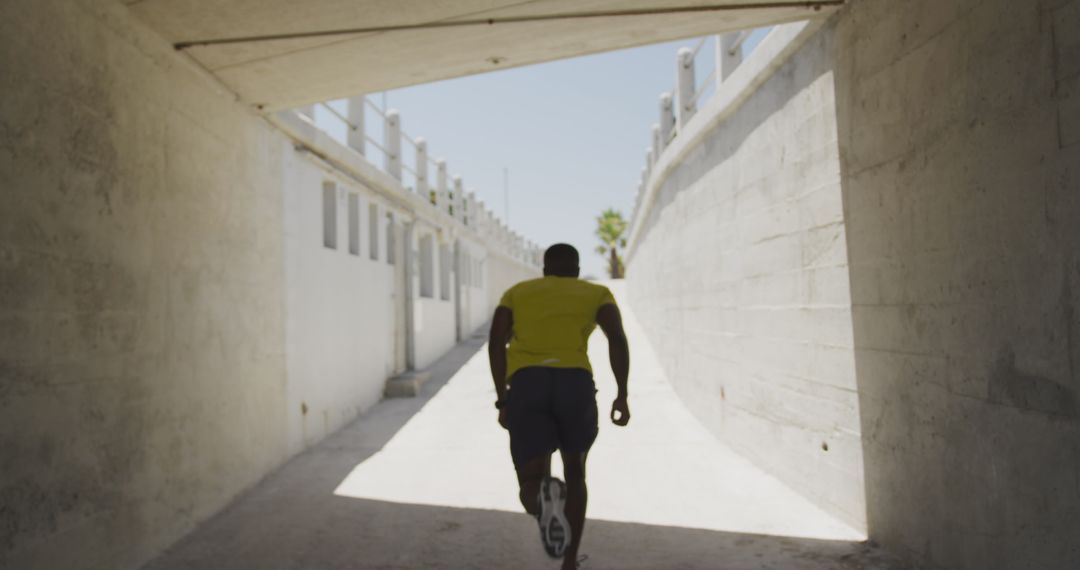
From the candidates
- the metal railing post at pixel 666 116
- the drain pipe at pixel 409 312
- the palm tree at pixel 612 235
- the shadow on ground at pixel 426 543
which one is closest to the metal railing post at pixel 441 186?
the drain pipe at pixel 409 312

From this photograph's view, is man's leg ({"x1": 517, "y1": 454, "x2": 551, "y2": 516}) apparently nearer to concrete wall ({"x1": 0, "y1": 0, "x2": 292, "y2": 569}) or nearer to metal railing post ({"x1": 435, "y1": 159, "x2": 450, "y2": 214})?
concrete wall ({"x1": 0, "y1": 0, "x2": 292, "y2": 569})

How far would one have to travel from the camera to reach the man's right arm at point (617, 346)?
13.8ft

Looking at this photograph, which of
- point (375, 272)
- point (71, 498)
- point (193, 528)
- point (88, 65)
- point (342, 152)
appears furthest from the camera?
point (375, 272)

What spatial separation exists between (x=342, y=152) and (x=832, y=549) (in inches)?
306

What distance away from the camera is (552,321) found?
4.19 meters

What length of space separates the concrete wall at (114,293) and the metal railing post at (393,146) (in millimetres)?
7582

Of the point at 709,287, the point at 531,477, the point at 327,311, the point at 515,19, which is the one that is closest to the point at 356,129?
the point at 327,311

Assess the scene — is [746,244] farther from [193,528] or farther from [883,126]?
[193,528]

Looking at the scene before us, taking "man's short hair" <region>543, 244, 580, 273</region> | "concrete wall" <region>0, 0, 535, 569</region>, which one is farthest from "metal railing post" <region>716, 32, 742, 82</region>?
"man's short hair" <region>543, 244, 580, 273</region>

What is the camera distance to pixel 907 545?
468 centimetres

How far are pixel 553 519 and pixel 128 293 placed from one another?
2.88 m

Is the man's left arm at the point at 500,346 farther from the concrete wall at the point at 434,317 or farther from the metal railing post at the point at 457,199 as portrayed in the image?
the metal railing post at the point at 457,199

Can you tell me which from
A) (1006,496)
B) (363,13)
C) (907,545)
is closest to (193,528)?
(363,13)

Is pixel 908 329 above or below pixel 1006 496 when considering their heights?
above
